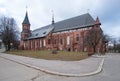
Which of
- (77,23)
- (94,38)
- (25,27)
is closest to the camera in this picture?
(94,38)

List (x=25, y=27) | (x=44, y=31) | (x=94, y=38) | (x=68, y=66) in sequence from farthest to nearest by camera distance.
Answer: (x=25, y=27) < (x=44, y=31) < (x=94, y=38) < (x=68, y=66)

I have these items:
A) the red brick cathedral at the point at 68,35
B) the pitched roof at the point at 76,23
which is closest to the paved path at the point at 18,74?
the red brick cathedral at the point at 68,35

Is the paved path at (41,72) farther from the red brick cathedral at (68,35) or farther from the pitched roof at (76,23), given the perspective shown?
the pitched roof at (76,23)

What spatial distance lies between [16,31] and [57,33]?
17438 mm

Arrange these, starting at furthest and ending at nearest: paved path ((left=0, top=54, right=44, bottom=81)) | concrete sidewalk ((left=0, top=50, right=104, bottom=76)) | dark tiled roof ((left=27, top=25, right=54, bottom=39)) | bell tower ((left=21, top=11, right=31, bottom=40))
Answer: bell tower ((left=21, top=11, right=31, bottom=40)) → dark tiled roof ((left=27, top=25, right=54, bottom=39)) → concrete sidewalk ((left=0, top=50, right=104, bottom=76)) → paved path ((left=0, top=54, right=44, bottom=81))

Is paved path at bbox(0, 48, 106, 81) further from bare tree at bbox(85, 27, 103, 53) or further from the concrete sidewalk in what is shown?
bare tree at bbox(85, 27, 103, 53)

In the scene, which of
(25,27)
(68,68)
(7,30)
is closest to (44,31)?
(25,27)

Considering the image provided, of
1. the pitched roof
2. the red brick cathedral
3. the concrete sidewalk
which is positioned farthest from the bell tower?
the concrete sidewalk

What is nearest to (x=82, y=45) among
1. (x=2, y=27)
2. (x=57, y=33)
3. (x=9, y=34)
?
(x=57, y=33)

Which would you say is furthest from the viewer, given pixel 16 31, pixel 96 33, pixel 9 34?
pixel 16 31

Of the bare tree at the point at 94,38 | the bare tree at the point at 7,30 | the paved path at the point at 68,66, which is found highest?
the bare tree at the point at 7,30

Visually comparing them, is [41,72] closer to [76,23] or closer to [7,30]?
[76,23]

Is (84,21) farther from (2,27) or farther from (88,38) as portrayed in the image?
(2,27)

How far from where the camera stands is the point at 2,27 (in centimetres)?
5512
